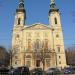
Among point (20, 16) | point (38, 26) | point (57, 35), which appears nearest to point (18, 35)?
point (20, 16)

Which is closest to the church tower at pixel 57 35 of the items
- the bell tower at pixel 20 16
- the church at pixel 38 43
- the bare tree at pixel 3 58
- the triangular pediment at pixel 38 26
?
the church at pixel 38 43

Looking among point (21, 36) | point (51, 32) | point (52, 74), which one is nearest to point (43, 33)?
point (51, 32)

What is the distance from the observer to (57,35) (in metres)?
75.6

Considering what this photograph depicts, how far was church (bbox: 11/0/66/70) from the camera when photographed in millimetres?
71812

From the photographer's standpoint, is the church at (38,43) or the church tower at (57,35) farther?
the church tower at (57,35)

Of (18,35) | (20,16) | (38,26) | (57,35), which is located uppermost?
(20,16)

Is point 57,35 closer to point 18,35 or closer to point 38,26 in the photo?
point 38,26

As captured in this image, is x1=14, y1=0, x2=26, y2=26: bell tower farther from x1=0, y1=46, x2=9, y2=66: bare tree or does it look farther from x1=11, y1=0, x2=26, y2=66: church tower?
x1=0, y1=46, x2=9, y2=66: bare tree

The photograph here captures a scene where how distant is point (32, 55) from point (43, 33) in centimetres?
987

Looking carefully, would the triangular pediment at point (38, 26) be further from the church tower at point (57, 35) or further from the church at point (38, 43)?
the church tower at point (57, 35)

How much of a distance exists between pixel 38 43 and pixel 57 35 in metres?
7.90

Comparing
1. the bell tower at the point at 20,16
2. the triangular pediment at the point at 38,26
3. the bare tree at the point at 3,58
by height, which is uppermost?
the bell tower at the point at 20,16

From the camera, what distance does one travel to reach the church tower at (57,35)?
237ft

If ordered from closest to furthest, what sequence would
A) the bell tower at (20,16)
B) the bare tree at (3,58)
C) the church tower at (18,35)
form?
the church tower at (18,35), the bell tower at (20,16), the bare tree at (3,58)
